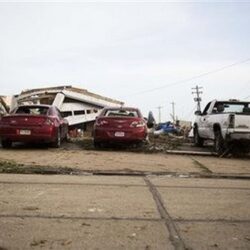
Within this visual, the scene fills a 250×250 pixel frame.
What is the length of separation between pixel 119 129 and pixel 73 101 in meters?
22.9

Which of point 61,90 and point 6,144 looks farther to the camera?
point 61,90

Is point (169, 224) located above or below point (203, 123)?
below

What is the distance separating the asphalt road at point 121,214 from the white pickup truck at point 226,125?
18.1 feet

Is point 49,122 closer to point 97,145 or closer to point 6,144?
point 6,144

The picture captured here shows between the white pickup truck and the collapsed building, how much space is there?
19.4 metres

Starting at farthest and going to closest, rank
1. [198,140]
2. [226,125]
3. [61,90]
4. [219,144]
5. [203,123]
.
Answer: [61,90]
[198,140]
[203,123]
[219,144]
[226,125]

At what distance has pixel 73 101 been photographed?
37625mm

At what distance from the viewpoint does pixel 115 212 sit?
6031mm

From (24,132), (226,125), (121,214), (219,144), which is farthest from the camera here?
(219,144)

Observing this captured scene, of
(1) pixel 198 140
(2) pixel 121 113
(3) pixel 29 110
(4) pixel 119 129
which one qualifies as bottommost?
(1) pixel 198 140

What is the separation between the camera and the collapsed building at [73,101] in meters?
35.8

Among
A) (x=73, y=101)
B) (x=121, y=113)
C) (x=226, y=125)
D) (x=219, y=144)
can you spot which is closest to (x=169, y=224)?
(x=226, y=125)

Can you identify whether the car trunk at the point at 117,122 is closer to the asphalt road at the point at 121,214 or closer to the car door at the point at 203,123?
the car door at the point at 203,123

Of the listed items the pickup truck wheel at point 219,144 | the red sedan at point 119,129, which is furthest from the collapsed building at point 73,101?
the pickup truck wheel at point 219,144
